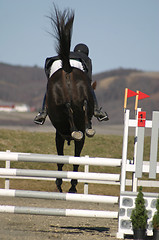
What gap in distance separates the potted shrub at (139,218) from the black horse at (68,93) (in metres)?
1.82

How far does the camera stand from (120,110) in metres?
89.1

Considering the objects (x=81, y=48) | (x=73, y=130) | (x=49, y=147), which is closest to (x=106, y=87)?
(x=49, y=147)

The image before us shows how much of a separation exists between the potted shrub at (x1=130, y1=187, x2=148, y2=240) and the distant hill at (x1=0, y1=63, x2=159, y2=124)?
2479 cm

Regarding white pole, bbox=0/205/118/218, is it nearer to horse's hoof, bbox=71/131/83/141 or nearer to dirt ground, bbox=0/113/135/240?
dirt ground, bbox=0/113/135/240

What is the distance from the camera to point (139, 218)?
5562mm

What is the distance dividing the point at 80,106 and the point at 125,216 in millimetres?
2271

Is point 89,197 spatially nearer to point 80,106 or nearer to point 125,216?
point 125,216

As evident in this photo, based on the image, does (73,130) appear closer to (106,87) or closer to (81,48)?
(81,48)

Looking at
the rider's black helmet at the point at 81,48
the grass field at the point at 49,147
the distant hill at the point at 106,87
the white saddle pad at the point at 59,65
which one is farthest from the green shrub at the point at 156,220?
the distant hill at the point at 106,87

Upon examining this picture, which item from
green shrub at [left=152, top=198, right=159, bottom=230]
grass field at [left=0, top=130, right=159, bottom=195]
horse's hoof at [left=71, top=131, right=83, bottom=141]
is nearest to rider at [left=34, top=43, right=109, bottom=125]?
horse's hoof at [left=71, top=131, right=83, bottom=141]

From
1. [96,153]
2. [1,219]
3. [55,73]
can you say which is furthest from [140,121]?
[96,153]

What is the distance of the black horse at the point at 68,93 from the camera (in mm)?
7184

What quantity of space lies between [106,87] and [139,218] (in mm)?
82894

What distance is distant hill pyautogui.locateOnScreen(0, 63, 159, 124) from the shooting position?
7400 centimetres
